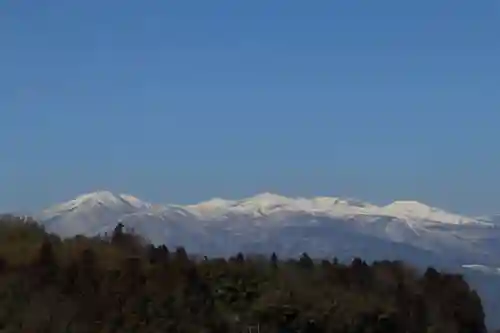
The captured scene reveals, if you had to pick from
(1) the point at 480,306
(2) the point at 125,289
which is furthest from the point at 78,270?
(1) the point at 480,306

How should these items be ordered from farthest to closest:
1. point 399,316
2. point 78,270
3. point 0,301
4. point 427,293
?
point 427,293 → point 399,316 → point 78,270 → point 0,301

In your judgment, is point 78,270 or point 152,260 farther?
point 152,260

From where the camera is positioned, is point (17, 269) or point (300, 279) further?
point (300, 279)

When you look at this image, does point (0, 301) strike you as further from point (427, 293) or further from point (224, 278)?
point (427, 293)

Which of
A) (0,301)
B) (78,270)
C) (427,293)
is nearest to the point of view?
(0,301)

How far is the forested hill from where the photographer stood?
167 feet

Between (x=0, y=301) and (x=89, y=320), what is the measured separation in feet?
11.3

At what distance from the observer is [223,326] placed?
53031 mm

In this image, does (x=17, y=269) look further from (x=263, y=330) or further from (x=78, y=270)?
(x=263, y=330)

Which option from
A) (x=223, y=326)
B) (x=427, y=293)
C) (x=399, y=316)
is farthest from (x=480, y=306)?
(x=223, y=326)

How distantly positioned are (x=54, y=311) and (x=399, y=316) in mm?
19099

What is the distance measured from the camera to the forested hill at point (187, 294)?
50.8m

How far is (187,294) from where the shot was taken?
2206 inches

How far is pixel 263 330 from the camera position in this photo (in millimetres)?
52344
